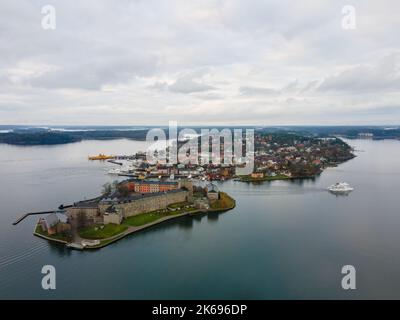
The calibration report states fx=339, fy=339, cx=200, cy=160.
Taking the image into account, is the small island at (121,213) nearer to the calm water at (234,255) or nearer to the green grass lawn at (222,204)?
A: the green grass lawn at (222,204)

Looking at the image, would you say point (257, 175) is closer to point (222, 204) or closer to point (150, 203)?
point (222, 204)

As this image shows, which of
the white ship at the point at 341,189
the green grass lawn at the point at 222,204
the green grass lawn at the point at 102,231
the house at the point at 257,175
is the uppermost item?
the house at the point at 257,175

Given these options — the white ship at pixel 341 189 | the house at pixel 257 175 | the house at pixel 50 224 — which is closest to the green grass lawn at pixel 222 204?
the house at pixel 50 224

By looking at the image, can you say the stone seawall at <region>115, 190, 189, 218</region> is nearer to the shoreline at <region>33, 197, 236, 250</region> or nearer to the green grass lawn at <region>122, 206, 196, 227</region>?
the green grass lawn at <region>122, 206, 196, 227</region>

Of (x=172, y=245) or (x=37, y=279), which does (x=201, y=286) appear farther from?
(x=37, y=279)

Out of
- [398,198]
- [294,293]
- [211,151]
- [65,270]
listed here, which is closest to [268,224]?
[294,293]

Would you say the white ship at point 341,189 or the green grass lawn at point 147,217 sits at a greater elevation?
the white ship at point 341,189
